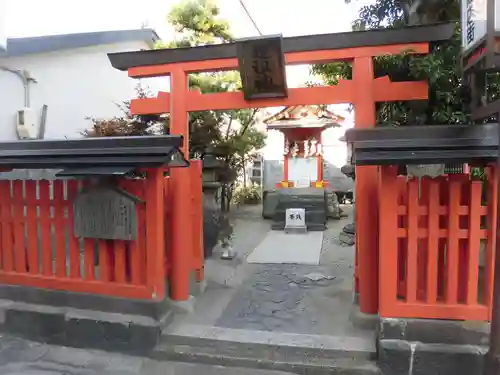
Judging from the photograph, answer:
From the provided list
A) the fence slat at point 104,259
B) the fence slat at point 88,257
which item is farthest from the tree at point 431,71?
the fence slat at point 88,257

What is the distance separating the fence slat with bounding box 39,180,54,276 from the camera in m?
5.02

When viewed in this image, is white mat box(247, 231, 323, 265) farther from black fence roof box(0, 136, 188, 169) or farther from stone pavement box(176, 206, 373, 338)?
black fence roof box(0, 136, 188, 169)

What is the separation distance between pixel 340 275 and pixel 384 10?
15.5 ft

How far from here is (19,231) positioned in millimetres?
5234

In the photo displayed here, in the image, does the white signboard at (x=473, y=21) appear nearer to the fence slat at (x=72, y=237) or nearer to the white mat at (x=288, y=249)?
the fence slat at (x=72, y=237)

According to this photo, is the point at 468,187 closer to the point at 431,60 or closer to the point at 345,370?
the point at 431,60

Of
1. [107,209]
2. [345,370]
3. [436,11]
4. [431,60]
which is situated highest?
[436,11]

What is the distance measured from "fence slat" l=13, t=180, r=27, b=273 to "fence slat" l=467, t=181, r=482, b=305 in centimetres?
540

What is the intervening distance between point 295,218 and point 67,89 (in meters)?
7.77

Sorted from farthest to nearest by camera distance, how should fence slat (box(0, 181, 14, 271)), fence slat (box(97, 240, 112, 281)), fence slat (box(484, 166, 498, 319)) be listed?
fence slat (box(0, 181, 14, 271)) < fence slat (box(97, 240, 112, 281)) < fence slat (box(484, 166, 498, 319))

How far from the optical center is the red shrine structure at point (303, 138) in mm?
16141

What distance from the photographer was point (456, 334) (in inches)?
156

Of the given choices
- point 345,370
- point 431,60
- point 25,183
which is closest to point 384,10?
point 431,60

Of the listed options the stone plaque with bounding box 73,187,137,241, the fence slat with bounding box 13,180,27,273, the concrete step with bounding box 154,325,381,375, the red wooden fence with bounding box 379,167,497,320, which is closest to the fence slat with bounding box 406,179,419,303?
the red wooden fence with bounding box 379,167,497,320
